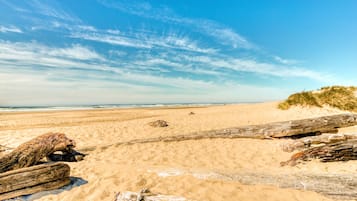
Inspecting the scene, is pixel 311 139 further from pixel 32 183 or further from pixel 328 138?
pixel 32 183

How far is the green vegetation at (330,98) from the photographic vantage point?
1509 centimetres

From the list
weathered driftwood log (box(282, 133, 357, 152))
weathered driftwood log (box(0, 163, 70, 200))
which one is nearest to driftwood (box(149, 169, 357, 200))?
weathered driftwood log (box(0, 163, 70, 200))

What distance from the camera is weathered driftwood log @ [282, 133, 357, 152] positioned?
7.43 m

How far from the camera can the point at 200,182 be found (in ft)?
16.4

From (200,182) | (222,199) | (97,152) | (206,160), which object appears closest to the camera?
(222,199)

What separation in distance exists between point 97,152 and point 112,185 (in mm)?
3617

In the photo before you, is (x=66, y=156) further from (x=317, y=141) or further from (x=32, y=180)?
(x=317, y=141)

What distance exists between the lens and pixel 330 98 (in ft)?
52.3

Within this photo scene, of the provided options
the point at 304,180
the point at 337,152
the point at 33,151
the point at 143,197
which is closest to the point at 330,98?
the point at 337,152

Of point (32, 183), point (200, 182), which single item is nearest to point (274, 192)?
point (200, 182)

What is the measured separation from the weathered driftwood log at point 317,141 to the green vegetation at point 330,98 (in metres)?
9.20

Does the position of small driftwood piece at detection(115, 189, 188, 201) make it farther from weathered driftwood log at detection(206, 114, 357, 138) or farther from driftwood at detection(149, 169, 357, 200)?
weathered driftwood log at detection(206, 114, 357, 138)

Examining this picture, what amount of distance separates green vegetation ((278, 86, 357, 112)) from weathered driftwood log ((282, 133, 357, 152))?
9.20 m

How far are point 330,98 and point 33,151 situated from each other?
720 inches
